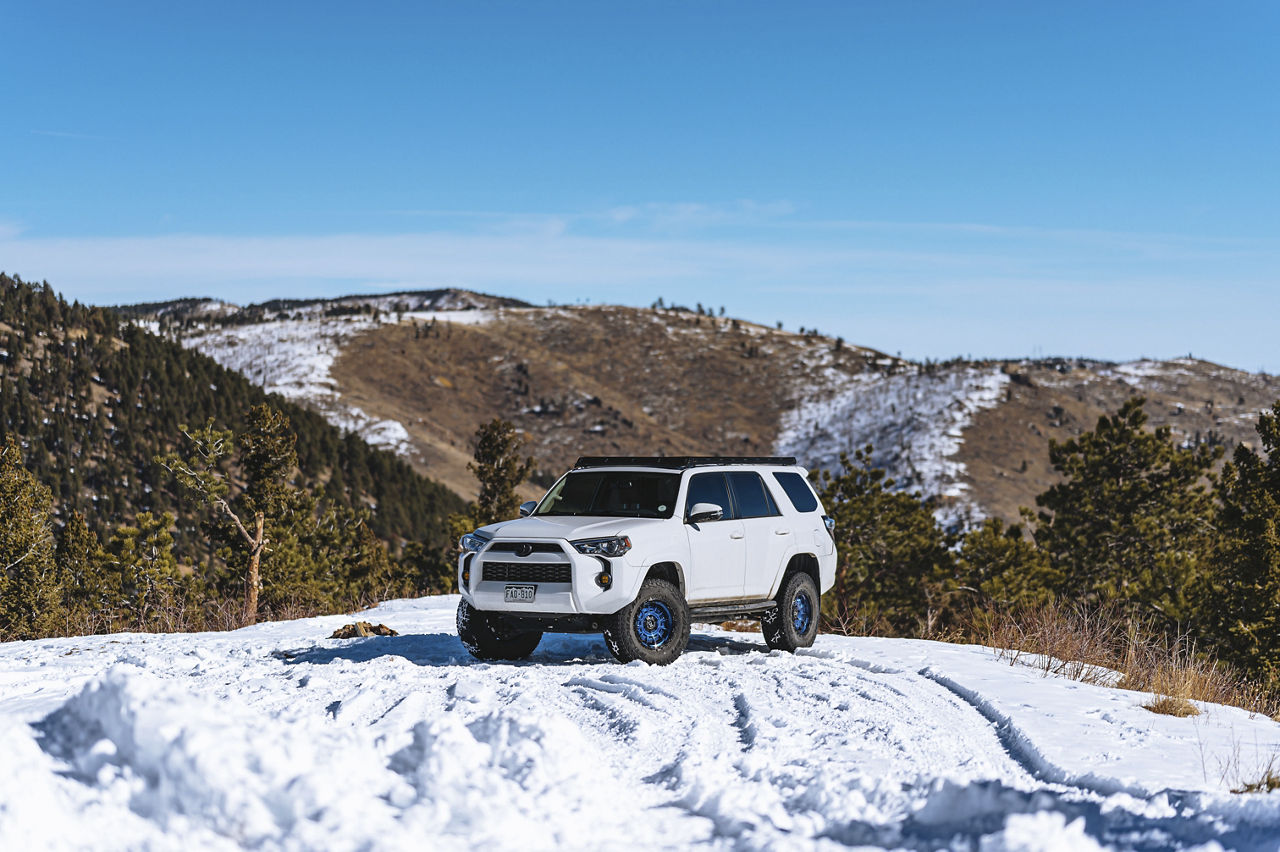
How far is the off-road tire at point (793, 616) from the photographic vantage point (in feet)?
35.7

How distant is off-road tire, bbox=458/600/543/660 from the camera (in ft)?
33.1

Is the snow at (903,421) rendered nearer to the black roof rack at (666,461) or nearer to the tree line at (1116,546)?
the tree line at (1116,546)

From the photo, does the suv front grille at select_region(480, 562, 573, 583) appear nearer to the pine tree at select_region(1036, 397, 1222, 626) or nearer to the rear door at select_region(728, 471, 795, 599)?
the rear door at select_region(728, 471, 795, 599)

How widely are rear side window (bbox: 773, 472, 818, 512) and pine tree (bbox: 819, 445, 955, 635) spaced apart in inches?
650

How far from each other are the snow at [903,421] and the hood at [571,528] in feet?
292

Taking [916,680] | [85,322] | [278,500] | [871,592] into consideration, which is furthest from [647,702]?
[85,322]

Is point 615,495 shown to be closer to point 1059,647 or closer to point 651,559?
point 651,559

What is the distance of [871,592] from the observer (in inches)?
1185

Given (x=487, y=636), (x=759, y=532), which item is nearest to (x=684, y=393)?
(x=759, y=532)

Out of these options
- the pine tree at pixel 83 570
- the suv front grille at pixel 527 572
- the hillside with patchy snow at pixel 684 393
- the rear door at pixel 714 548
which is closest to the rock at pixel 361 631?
the suv front grille at pixel 527 572

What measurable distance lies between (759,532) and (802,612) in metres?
1.25

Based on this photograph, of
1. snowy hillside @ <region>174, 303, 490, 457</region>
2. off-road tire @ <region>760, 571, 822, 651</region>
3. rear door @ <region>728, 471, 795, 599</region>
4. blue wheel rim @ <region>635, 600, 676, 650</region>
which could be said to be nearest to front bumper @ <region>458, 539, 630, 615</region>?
blue wheel rim @ <region>635, 600, 676, 650</region>

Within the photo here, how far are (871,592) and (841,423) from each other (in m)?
96.8

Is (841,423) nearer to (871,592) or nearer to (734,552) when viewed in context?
(871,592)
